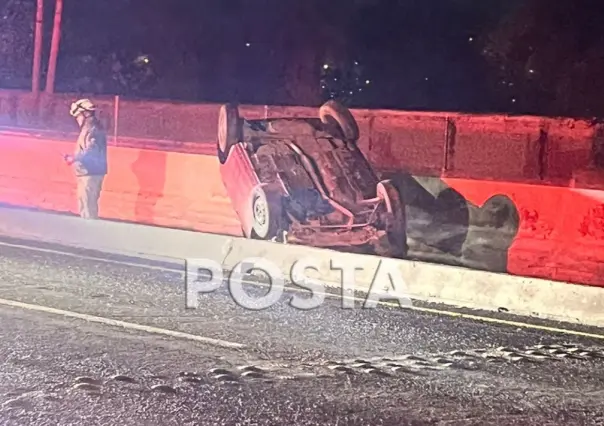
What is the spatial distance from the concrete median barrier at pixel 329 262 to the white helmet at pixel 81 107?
151cm

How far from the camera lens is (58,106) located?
15141mm

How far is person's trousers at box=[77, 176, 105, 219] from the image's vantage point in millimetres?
14375

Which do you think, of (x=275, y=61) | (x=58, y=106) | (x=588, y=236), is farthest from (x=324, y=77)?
(x=588, y=236)

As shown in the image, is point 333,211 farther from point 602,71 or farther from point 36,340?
point 602,71

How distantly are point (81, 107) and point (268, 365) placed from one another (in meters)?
8.15

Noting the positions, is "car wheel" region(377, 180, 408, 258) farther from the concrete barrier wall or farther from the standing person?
the standing person

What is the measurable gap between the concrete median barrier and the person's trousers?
0.33 meters

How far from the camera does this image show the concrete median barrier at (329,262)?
10.1 meters

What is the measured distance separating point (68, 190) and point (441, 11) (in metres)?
14.9

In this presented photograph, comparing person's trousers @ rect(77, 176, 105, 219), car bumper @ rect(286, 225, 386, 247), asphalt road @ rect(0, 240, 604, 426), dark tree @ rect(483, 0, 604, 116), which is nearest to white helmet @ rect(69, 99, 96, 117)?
person's trousers @ rect(77, 176, 105, 219)

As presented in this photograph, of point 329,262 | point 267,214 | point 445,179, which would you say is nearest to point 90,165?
point 267,214

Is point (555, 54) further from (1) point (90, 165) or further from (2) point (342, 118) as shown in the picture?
(1) point (90, 165)

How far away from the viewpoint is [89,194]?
1441 centimetres

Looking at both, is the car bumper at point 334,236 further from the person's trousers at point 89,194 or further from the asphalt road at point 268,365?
the person's trousers at point 89,194
